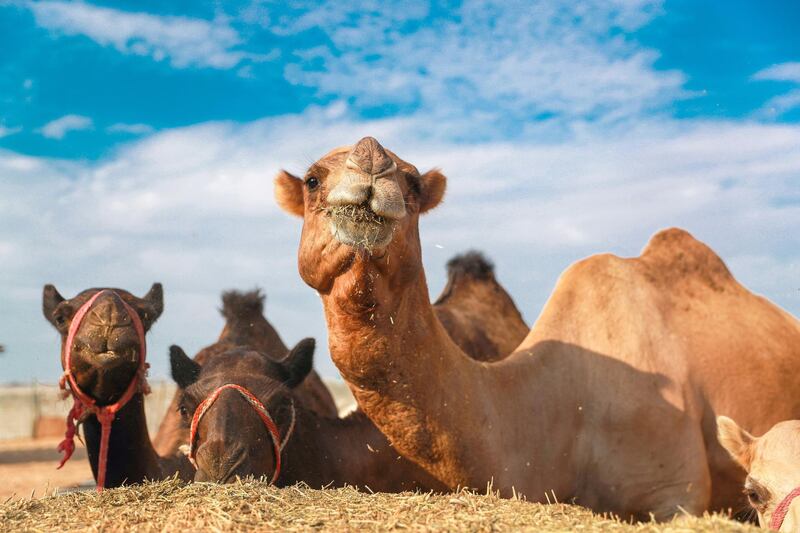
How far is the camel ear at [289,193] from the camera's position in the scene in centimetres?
588

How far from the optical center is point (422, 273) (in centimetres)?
534

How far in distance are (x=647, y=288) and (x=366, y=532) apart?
381 cm

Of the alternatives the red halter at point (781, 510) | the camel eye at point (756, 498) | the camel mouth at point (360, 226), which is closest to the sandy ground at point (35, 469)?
the camel mouth at point (360, 226)

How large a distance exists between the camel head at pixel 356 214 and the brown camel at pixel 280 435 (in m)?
1.17

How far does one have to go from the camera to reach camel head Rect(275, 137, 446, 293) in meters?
4.63

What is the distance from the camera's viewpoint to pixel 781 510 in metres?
4.43

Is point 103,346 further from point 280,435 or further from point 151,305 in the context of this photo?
point 280,435

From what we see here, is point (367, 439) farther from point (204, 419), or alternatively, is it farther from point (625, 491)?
point (625, 491)

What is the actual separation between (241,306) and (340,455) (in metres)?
2.77

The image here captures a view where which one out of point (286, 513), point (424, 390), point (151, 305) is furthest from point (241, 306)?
point (286, 513)

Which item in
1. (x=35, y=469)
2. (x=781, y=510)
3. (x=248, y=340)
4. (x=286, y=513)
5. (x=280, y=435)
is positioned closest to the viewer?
(x=286, y=513)

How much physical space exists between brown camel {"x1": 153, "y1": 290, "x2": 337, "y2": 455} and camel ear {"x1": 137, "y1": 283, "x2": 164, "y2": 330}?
0.96 metres

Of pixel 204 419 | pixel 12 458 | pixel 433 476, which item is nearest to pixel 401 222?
pixel 433 476

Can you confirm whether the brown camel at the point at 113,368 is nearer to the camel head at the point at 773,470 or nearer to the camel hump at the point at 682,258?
the camel head at the point at 773,470
